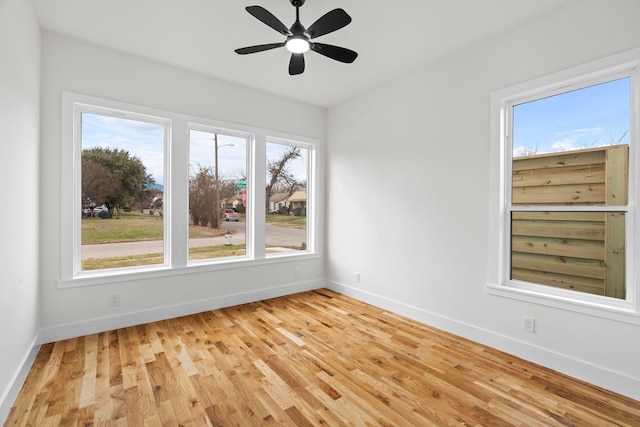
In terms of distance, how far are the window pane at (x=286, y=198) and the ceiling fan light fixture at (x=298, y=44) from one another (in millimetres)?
2028

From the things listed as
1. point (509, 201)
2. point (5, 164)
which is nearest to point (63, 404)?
point (5, 164)

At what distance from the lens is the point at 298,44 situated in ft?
7.83

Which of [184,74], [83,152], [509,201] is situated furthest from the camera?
[184,74]

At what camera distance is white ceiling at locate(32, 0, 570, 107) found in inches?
95.0

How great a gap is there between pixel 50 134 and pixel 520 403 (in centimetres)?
436

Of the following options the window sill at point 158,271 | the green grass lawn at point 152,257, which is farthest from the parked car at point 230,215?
the window sill at point 158,271

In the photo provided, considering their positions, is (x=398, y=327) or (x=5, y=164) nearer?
(x=5, y=164)

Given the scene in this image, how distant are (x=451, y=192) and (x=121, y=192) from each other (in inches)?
138

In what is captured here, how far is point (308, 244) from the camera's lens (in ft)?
15.8

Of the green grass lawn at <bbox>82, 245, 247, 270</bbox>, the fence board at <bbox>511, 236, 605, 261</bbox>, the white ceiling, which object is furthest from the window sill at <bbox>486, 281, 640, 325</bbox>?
the green grass lawn at <bbox>82, 245, 247, 270</bbox>

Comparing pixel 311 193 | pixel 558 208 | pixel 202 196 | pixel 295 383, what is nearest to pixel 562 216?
pixel 558 208

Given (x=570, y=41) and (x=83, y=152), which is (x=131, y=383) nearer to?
(x=83, y=152)

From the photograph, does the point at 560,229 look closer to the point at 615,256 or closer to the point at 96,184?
the point at 615,256

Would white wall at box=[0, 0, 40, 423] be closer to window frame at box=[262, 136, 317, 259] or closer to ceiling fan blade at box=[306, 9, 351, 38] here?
ceiling fan blade at box=[306, 9, 351, 38]
